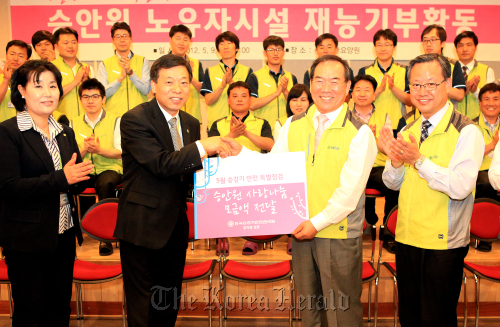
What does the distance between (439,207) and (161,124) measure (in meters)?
1.74

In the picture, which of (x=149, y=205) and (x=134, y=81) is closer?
(x=149, y=205)

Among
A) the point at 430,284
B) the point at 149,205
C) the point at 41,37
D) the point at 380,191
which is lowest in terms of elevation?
the point at 430,284

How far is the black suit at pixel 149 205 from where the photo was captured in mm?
2236

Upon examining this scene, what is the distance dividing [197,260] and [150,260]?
4.96ft

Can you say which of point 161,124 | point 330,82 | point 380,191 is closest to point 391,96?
point 380,191

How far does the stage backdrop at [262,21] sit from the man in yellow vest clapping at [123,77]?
1154mm

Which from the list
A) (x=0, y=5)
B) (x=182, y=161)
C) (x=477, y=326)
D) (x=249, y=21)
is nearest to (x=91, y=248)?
(x=182, y=161)

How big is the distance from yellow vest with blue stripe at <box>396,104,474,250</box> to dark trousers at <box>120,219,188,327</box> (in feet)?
4.72

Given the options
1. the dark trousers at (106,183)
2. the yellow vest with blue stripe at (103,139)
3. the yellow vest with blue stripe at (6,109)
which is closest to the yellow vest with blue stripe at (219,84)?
the yellow vest with blue stripe at (103,139)

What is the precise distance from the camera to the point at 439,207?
91.9 inches

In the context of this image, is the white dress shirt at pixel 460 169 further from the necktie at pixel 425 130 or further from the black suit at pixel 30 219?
the black suit at pixel 30 219

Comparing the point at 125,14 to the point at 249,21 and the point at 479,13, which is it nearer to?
the point at 249,21

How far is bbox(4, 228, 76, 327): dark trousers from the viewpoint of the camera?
2248mm

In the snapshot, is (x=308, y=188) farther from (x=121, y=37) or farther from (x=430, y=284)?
(x=121, y=37)
